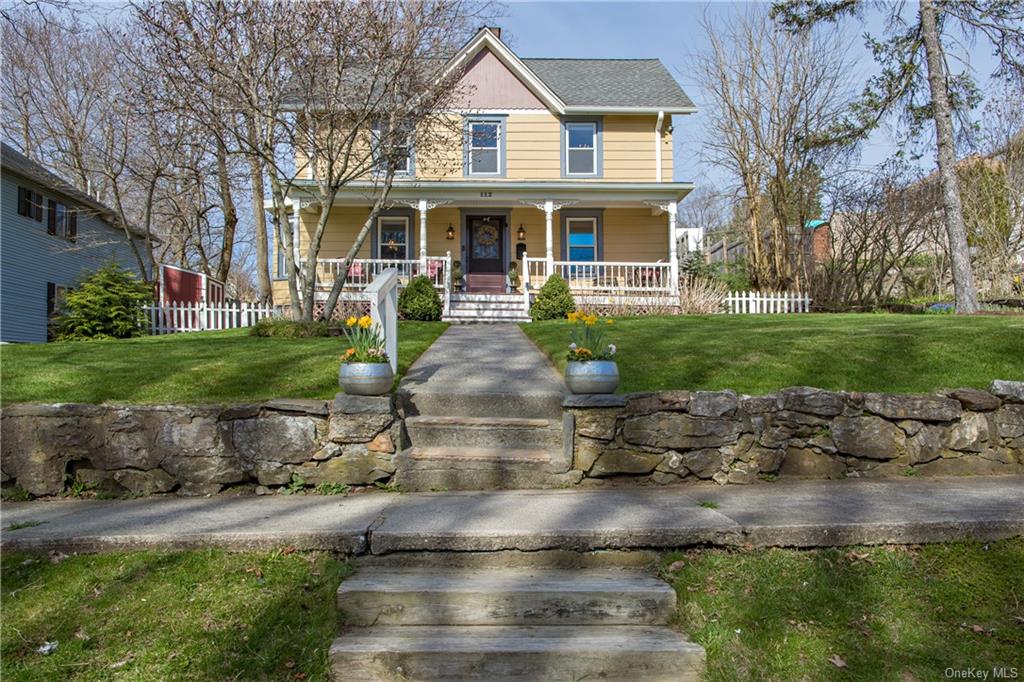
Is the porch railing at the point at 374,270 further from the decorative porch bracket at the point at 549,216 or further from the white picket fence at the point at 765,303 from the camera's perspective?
the white picket fence at the point at 765,303

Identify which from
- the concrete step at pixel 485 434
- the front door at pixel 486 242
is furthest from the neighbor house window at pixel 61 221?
the concrete step at pixel 485 434

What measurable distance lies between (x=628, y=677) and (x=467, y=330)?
888 centimetres

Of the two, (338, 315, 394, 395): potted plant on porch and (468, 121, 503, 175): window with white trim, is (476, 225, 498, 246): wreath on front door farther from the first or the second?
(338, 315, 394, 395): potted plant on porch

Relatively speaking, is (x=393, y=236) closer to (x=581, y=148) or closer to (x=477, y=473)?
(x=581, y=148)

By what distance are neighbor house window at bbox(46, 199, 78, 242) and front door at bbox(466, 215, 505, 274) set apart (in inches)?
454

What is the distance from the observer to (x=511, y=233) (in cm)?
1797

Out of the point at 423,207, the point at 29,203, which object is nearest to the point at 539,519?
the point at 423,207

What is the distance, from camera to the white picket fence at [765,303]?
50.0ft

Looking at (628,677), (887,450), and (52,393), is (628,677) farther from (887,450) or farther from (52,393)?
(52,393)

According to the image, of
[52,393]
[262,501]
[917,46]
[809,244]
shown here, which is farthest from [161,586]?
[809,244]

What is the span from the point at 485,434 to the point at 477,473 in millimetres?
420

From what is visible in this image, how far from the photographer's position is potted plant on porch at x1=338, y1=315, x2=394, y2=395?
197 inches

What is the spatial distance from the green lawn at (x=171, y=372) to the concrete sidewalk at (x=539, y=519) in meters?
1.09

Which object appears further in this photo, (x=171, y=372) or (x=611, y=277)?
(x=611, y=277)
